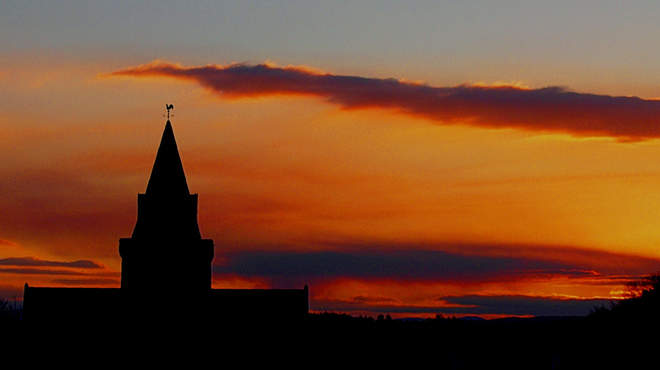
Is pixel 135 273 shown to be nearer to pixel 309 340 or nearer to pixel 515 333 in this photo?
pixel 309 340

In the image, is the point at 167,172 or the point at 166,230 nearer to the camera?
the point at 167,172

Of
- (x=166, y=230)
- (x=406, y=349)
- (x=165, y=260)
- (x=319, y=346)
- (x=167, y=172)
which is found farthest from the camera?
(x=406, y=349)

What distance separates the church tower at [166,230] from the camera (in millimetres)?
74812

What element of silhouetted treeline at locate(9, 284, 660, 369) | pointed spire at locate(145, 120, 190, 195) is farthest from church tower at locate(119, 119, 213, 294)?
silhouetted treeline at locate(9, 284, 660, 369)

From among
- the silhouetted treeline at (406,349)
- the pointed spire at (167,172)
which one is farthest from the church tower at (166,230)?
the silhouetted treeline at (406,349)

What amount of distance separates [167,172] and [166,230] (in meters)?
4.64

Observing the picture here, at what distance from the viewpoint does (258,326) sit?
93688 mm

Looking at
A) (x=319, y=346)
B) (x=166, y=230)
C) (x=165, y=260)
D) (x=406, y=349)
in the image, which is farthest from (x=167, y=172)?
(x=406, y=349)

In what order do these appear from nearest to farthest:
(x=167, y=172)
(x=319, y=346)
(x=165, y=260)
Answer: (x=167, y=172) < (x=165, y=260) < (x=319, y=346)

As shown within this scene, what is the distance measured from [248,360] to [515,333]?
2677 centimetres

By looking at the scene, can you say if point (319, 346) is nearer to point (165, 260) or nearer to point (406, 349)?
point (406, 349)

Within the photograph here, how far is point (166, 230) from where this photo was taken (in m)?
75.2

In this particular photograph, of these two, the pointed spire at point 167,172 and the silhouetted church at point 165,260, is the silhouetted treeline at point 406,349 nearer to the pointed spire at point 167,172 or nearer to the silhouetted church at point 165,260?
the silhouetted church at point 165,260

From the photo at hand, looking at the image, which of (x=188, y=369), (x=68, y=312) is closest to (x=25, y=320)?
(x=68, y=312)
